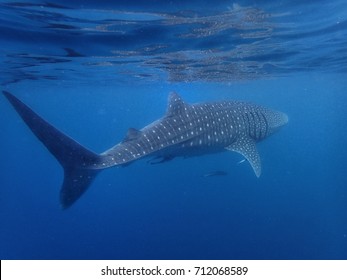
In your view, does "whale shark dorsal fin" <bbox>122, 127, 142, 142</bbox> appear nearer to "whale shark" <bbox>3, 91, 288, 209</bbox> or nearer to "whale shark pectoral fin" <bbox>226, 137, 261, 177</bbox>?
"whale shark" <bbox>3, 91, 288, 209</bbox>

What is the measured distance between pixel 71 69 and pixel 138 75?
16.1ft

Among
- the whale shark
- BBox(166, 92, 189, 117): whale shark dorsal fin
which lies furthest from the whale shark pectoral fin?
BBox(166, 92, 189, 117): whale shark dorsal fin

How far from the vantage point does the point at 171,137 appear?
9328 mm

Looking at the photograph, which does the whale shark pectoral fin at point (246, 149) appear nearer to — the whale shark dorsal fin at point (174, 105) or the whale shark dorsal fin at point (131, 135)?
the whale shark dorsal fin at point (174, 105)

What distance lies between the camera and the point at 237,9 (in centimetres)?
1057

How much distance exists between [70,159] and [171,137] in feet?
9.78

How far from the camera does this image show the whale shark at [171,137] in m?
6.90

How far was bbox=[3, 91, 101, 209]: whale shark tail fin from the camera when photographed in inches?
260

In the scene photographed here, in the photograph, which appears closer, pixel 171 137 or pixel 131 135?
pixel 131 135

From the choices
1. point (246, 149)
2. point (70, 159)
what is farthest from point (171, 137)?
point (246, 149)

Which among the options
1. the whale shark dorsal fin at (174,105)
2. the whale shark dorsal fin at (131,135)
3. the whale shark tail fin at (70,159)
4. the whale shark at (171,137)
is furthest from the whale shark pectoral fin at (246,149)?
the whale shark tail fin at (70,159)

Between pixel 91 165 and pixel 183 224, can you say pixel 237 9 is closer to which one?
pixel 91 165

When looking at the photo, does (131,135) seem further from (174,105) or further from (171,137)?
(174,105)

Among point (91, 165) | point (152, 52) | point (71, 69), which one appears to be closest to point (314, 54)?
point (152, 52)
